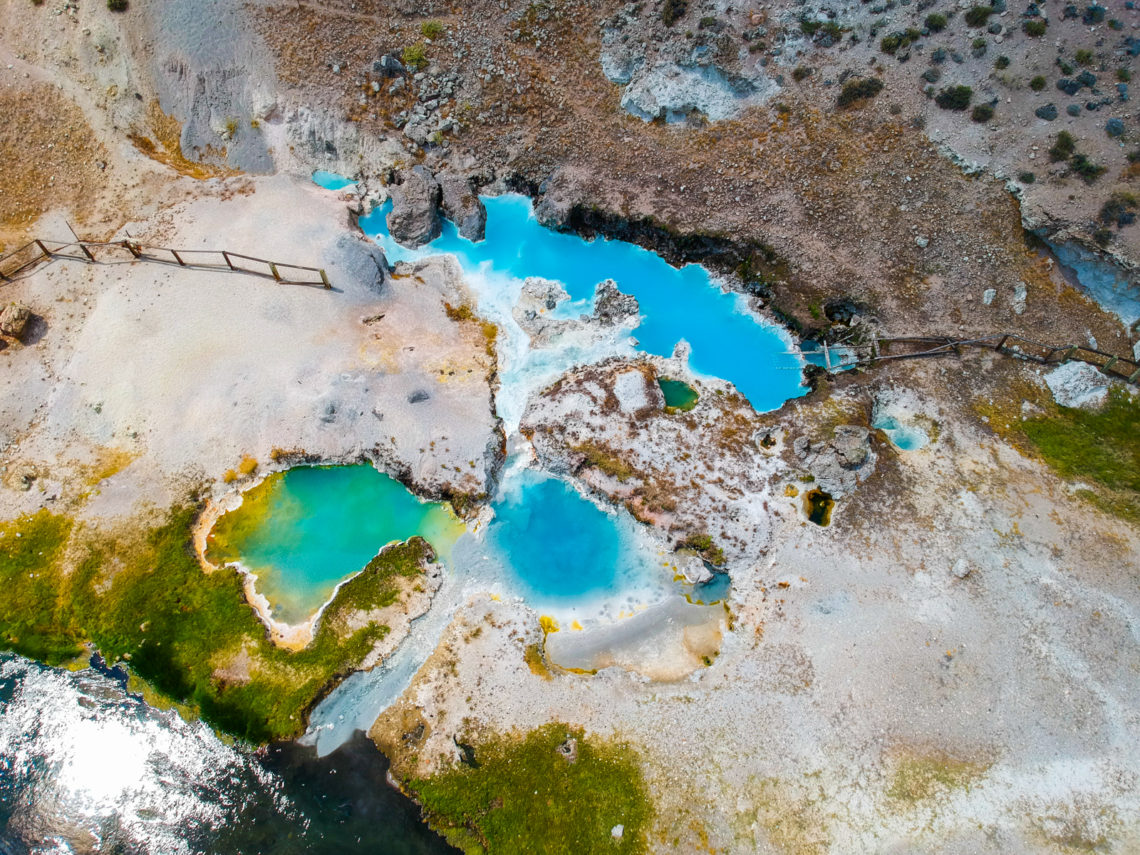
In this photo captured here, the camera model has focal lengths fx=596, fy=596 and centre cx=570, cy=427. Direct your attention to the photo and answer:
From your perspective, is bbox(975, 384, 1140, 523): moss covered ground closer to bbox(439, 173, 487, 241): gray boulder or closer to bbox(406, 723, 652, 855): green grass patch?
bbox(406, 723, 652, 855): green grass patch

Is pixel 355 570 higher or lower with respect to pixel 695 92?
lower

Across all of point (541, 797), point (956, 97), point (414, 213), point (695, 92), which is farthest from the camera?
point (695, 92)

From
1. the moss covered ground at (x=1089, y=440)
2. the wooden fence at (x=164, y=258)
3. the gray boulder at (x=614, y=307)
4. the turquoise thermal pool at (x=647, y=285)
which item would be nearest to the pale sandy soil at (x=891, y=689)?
the moss covered ground at (x=1089, y=440)

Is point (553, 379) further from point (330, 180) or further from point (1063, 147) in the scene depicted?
point (1063, 147)

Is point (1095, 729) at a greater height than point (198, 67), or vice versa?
point (198, 67)

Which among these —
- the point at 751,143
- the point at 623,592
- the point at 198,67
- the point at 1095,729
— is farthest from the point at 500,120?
the point at 1095,729

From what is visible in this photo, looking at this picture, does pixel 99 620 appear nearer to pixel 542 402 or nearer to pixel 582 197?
pixel 542 402

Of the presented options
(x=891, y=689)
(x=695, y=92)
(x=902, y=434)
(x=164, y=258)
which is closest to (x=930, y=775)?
(x=891, y=689)
